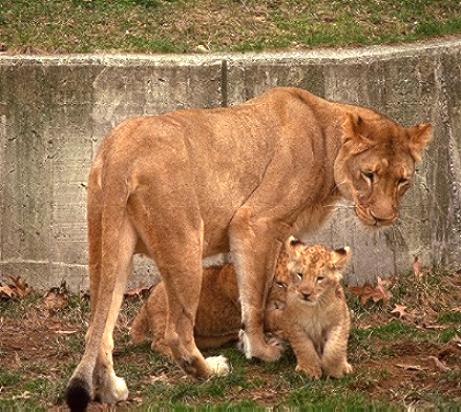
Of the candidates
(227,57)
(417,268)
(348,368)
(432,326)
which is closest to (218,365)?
(348,368)

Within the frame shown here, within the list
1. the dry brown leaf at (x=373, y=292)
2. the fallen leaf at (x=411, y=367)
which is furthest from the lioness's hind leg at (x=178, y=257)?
the dry brown leaf at (x=373, y=292)

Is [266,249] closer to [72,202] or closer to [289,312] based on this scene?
[289,312]

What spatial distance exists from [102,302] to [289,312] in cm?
135

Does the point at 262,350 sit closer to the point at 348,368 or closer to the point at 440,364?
the point at 348,368

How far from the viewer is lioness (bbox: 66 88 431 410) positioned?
27.1 feet

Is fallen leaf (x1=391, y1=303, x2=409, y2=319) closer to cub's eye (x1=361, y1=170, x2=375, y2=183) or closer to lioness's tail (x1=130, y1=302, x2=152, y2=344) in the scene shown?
cub's eye (x1=361, y1=170, x2=375, y2=183)

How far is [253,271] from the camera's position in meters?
9.28

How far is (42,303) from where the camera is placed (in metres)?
10.9

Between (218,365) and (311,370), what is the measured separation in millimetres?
588

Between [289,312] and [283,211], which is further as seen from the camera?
[283,211]

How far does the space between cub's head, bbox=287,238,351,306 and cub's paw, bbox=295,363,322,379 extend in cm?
42

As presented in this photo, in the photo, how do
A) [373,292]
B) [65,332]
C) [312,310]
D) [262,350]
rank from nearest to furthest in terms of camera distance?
[312,310]
[262,350]
[65,332]
[373,292]

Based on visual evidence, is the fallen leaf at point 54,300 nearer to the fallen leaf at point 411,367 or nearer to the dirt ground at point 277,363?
the dirt ground at point 277,363

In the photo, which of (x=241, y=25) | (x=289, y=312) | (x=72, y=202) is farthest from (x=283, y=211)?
(x=241, y=25)
